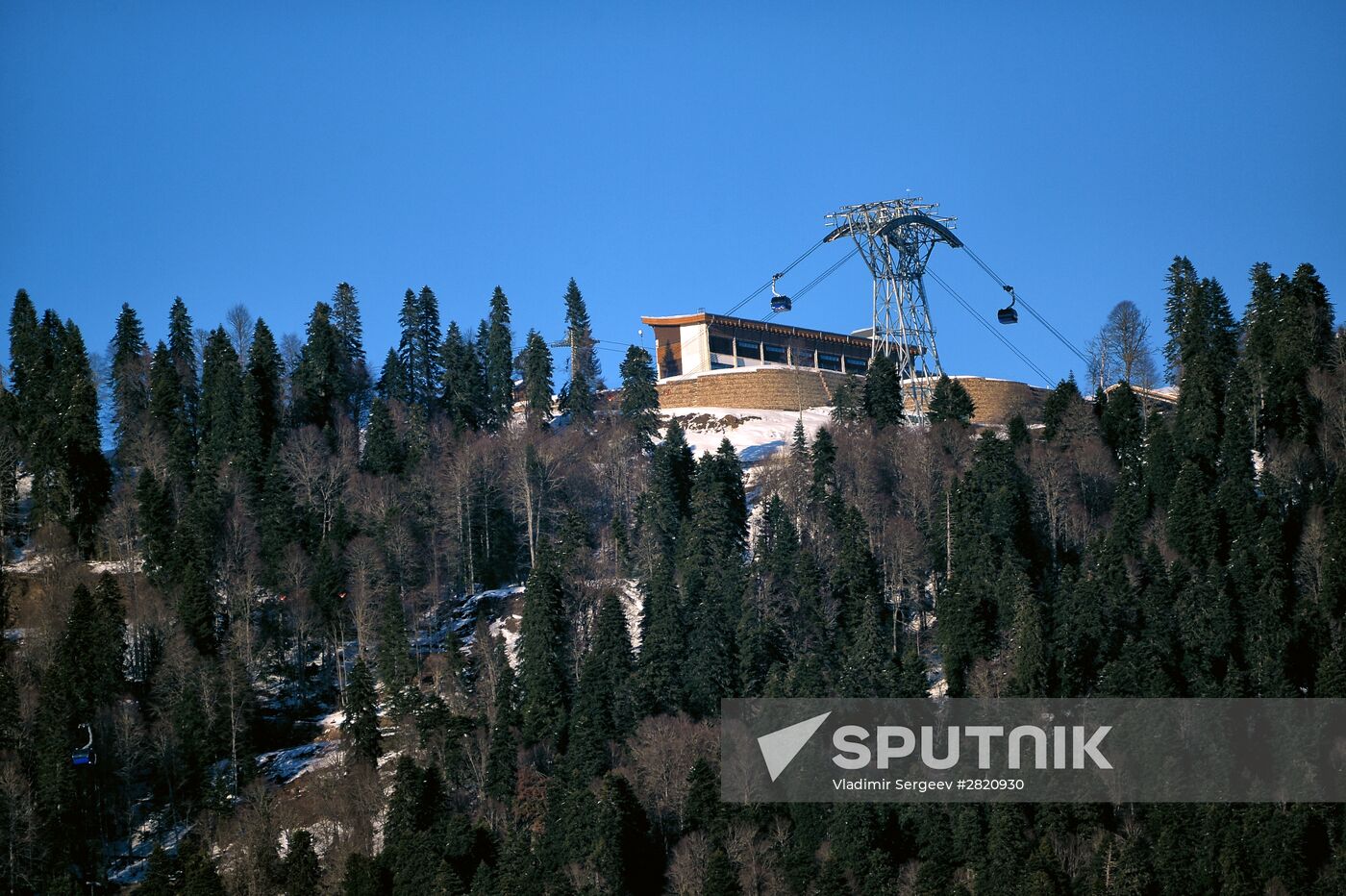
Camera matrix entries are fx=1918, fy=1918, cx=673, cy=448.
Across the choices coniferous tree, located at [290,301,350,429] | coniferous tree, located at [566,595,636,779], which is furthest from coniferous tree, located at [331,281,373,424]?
coniferous tree, located at [566,595,636,779]

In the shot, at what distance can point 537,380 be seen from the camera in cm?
10412

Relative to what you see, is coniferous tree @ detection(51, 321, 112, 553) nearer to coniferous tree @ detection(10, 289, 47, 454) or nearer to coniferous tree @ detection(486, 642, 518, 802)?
coniferous tree @ detection(10, 289, 47, 454)

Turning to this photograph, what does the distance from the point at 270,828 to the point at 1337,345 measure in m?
49.6

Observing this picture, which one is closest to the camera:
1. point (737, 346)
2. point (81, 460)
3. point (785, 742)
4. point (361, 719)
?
point (785, 742)

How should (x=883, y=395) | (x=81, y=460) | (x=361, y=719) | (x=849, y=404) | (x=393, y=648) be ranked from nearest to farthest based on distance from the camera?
1. (x=361, y=719)
2. (x=393, y=648)
3. (x=81, y=460)
4. (x=883, y=395)
5. (x=849, y=404)

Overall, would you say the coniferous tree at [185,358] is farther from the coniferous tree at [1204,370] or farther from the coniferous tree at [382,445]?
the coniferous tree at [1204,370]

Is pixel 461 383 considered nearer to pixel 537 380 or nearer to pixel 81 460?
pixel 537 380

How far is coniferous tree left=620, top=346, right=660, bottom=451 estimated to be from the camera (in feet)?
314

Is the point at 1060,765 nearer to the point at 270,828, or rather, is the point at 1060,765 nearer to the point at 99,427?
the point at 270,828

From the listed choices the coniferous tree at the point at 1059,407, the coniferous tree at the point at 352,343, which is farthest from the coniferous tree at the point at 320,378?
the coniferous tree at the point at 1059,407

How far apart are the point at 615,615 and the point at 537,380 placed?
34.0 metres

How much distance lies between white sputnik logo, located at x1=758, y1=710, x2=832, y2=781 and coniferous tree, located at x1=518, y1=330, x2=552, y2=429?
38090 mm

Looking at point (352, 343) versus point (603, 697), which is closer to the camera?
point (603, 697)

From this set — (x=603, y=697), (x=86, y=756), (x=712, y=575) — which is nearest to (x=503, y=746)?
(x=603, y=697)
